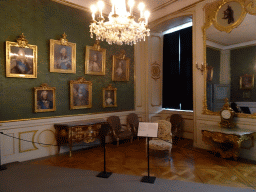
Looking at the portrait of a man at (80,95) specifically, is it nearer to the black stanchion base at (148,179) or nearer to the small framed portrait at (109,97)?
the small framed portrait at (109,97)

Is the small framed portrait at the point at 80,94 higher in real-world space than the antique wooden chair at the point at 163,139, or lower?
higher

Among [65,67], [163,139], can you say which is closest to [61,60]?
[65,67]

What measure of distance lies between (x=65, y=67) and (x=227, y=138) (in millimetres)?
4554

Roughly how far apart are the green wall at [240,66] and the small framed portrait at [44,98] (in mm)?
4746

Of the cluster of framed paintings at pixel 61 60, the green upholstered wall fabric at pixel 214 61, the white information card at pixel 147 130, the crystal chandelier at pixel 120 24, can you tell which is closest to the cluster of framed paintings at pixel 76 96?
the cluster of framed paintings at pixel 61 60

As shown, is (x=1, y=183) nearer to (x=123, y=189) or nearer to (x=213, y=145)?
(x=123, y=189)

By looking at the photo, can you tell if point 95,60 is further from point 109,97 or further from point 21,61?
point 21,61

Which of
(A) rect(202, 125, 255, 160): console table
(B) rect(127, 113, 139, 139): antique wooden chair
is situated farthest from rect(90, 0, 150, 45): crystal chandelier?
(B) rect(127, 113, 139, 139): antique wooden chair

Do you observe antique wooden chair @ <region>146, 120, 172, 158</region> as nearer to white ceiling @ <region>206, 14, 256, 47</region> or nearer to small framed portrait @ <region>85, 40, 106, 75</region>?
small framed portrait @ <region>85, 40, 106, 75</region>

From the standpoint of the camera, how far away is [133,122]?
670 centimetres

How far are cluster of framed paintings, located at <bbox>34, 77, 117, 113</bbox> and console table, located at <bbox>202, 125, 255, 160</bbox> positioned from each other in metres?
3.12

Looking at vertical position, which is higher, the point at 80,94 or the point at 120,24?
the point at 120,24

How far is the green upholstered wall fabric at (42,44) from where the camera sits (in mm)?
4441

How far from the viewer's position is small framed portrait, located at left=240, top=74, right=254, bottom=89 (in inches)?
178
